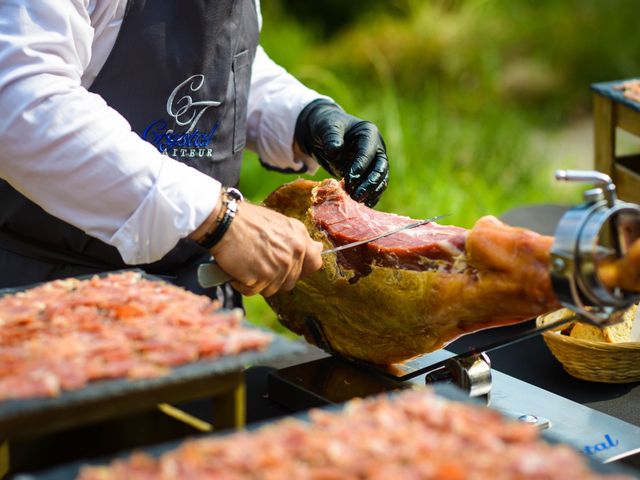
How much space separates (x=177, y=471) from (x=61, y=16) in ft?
4.41

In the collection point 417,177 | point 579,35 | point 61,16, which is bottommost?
point 417,177

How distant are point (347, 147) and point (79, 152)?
1.23 metres

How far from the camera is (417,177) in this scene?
6.66 metres

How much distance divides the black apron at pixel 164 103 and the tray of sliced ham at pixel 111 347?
79cm

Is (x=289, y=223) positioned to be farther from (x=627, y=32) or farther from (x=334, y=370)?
(x=627, y=32)

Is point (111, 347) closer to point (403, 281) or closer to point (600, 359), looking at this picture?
point (403, 281)

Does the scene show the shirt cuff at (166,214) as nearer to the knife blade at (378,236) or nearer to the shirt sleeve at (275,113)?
the knife blade at (378,236)

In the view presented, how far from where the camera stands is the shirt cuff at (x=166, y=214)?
227 cm

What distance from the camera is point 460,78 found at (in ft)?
29.6

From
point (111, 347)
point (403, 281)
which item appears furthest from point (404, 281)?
point (111, 347)

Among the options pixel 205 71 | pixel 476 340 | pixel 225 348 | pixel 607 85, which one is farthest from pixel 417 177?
pixel 225 348

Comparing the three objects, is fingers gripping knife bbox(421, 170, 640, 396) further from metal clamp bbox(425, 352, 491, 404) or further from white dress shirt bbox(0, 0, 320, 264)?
white dress shirt bbox(0, 0, 320, 264)

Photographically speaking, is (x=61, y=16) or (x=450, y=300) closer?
(x=61, y=16)

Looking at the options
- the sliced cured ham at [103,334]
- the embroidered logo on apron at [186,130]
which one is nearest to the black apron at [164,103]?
the embroidered logo on apron at [186,130]
